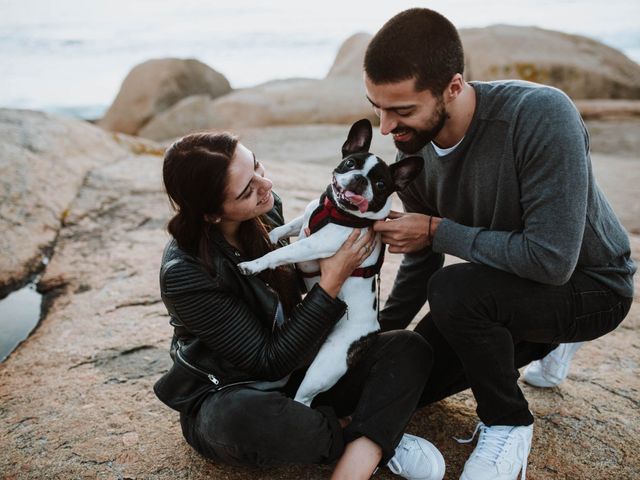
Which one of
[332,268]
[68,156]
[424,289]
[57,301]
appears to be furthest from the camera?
[68,156]

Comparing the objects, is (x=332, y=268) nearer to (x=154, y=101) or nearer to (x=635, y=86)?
(x=154, y=101)

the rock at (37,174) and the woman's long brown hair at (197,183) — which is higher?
the woman's long brown hair at (197,183)

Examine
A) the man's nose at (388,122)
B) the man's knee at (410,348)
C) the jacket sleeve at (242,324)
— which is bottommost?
the man's knee at (410,348)

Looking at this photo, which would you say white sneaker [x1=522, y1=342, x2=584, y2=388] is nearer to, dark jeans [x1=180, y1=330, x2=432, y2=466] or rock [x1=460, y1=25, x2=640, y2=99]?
dark jeans [x1=180, y1=330, x2=432, y2=466]

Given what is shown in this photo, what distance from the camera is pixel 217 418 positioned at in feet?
6.92

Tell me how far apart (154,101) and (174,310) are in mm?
9001

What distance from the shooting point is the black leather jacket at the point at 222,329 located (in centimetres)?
215

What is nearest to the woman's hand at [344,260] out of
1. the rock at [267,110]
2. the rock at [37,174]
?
the rock at [37,174]

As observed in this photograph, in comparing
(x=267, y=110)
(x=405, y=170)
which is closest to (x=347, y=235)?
(x=405, y=170)

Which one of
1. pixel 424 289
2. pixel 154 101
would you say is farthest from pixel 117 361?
pixel 154 101

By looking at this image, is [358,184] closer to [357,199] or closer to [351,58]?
[357,199]

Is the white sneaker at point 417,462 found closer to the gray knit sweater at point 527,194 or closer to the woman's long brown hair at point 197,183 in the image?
the gray knit sweater at point 527,194

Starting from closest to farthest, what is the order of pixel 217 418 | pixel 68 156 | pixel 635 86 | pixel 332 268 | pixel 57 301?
pixel 217 418, pixel 332 268, pixel 57 301, pixel 68 156, pixel 635 86

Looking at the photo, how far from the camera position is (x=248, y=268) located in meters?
2.31
